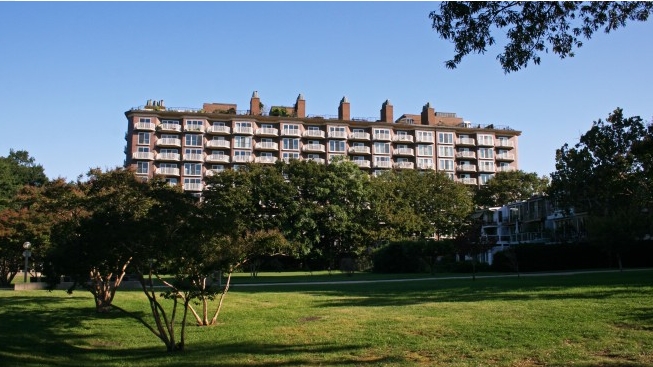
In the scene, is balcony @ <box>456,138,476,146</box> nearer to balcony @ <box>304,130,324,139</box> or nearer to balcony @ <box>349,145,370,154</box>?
balcony @ <box>349,145,370,154</box>

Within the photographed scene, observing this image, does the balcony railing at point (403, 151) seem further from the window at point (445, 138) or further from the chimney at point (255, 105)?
the chimney at point (255, 105)

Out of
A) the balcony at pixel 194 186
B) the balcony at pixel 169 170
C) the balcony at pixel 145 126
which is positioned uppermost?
the balcony at pixel 145 126

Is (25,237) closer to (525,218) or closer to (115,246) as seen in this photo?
(115,246)

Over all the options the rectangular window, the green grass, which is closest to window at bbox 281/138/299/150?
the rectangular window

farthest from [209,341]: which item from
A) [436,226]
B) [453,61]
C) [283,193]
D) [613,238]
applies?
[436,226]

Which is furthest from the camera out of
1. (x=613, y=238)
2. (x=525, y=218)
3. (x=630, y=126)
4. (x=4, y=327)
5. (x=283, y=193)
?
(x=525, y=218)

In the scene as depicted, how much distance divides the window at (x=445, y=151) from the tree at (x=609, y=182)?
5094 cm

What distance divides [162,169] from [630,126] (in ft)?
223

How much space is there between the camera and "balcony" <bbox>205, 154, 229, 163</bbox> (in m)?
94.2

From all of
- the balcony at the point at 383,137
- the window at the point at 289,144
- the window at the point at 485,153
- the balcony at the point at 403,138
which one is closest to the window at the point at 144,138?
the window at the point at 289,144

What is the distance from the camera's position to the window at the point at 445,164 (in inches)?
4063

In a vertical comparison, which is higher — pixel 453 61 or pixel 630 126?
pixel 630 126

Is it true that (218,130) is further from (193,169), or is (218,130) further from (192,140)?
(193,169)

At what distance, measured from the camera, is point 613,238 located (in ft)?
116
